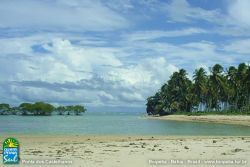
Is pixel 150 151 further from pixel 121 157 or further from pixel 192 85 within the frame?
pixel 192 85

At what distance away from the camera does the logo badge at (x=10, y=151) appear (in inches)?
581

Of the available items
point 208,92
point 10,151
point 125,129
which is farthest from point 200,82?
point 10,151

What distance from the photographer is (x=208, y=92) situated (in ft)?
415

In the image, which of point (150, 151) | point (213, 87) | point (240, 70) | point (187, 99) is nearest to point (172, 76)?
point (187, 99)

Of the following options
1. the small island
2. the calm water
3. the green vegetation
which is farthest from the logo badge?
the green vegetation

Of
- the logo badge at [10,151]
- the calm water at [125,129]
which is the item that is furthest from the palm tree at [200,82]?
the logo badge at [10,151]

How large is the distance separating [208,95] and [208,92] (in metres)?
4.95

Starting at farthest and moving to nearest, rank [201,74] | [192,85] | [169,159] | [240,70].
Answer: [192,85]
[201,74]
[240,70]
[169,159]

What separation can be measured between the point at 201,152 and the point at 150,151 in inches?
99.0

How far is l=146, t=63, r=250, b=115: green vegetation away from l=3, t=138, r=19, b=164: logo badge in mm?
94923

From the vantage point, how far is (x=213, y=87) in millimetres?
122062

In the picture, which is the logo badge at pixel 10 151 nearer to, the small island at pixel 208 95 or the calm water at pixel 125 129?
the calm water at pixel 125 129

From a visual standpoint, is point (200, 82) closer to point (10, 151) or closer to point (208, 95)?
point (208, 95)

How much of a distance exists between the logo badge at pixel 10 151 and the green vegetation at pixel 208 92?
311ft
